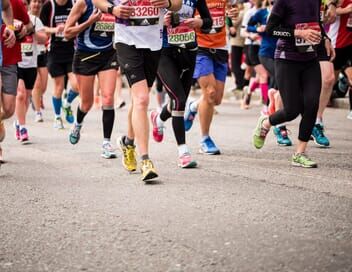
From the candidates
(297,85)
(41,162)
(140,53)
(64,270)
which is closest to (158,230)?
(64,270)

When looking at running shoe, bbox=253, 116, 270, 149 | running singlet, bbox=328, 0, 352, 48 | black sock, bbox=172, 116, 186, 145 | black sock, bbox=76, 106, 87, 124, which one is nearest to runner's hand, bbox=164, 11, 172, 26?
black sock, bbox=172, 116, 186, 145

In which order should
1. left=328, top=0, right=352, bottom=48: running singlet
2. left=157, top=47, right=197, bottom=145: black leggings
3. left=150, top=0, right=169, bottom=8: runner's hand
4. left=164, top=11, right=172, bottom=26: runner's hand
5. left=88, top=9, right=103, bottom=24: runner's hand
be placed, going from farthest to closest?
left=328, top=0, right=352, bottom=48: running singlet, left=88, top=9, right=103, bottom=24: runner's hand, left=157, top=47, right=197, bottom=145: black leggings, left=164, top=11, right=172, bottom=26: runner's hand, left=150, top=0, right=169, bottom=8: runner's hand

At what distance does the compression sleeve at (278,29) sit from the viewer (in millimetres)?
7934

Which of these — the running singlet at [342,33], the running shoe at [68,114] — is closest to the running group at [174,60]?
the running singlet at [342,33]

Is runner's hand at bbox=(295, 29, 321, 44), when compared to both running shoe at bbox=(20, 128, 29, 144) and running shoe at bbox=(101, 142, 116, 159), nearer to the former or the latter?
running shoe at bbox=(101, 142, 116, 159)

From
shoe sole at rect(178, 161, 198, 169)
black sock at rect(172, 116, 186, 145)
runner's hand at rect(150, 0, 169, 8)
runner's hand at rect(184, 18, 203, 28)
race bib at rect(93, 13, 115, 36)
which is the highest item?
runner's hand at rect(150, 0, 169, 8)

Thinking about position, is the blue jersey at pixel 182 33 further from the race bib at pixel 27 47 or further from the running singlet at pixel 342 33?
the race bib at pixel 27 47

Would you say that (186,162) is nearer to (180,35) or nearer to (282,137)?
(180,35)

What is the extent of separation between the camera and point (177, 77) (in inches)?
310

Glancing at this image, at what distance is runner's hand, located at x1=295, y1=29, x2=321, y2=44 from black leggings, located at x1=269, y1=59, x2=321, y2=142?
0.81ft

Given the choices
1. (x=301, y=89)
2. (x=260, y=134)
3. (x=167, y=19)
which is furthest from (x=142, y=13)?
(x=260, y=134)

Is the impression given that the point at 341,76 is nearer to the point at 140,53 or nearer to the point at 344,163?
the point at 344,163

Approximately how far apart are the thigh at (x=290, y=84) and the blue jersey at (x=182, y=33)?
874 mm

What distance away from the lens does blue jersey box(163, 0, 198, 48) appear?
795 centimetres
